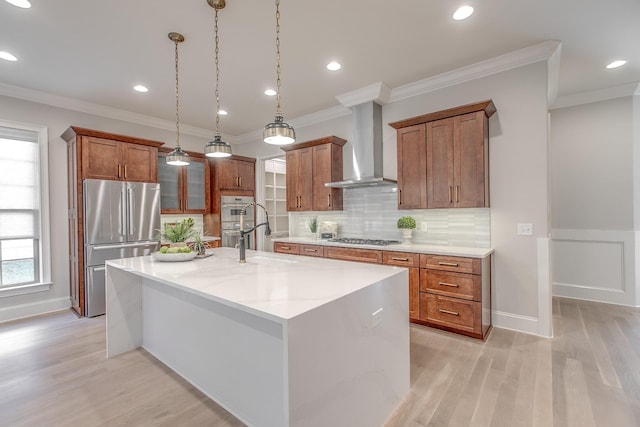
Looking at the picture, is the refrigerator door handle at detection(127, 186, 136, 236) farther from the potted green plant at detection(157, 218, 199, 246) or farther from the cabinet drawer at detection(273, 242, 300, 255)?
the cabinet drawer at detection(273, 242, 300, 255)

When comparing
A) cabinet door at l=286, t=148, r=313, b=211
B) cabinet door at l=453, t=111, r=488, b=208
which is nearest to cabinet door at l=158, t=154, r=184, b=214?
cabinet door at l=286, t=148, r=313, b=211

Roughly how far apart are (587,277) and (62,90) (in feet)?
23.9

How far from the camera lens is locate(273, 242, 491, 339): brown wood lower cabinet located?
2.81 m

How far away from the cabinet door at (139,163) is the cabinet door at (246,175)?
1449mm

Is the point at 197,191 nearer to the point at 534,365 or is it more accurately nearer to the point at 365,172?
the point at 365,172

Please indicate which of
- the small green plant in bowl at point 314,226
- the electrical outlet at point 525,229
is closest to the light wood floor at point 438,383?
the electrical outlet at point 525,229

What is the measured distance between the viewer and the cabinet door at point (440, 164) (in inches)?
125

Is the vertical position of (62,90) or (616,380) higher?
(62,90)

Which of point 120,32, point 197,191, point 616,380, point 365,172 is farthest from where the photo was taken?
point 197,191

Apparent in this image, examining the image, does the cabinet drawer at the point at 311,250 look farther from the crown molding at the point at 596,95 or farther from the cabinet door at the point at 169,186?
the crown molding at the point at 596,95

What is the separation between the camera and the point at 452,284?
293 centimetres

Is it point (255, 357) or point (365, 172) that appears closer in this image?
point (255, 357)

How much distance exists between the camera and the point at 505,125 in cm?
311

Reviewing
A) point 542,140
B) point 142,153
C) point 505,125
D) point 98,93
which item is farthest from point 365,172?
point 98,93
